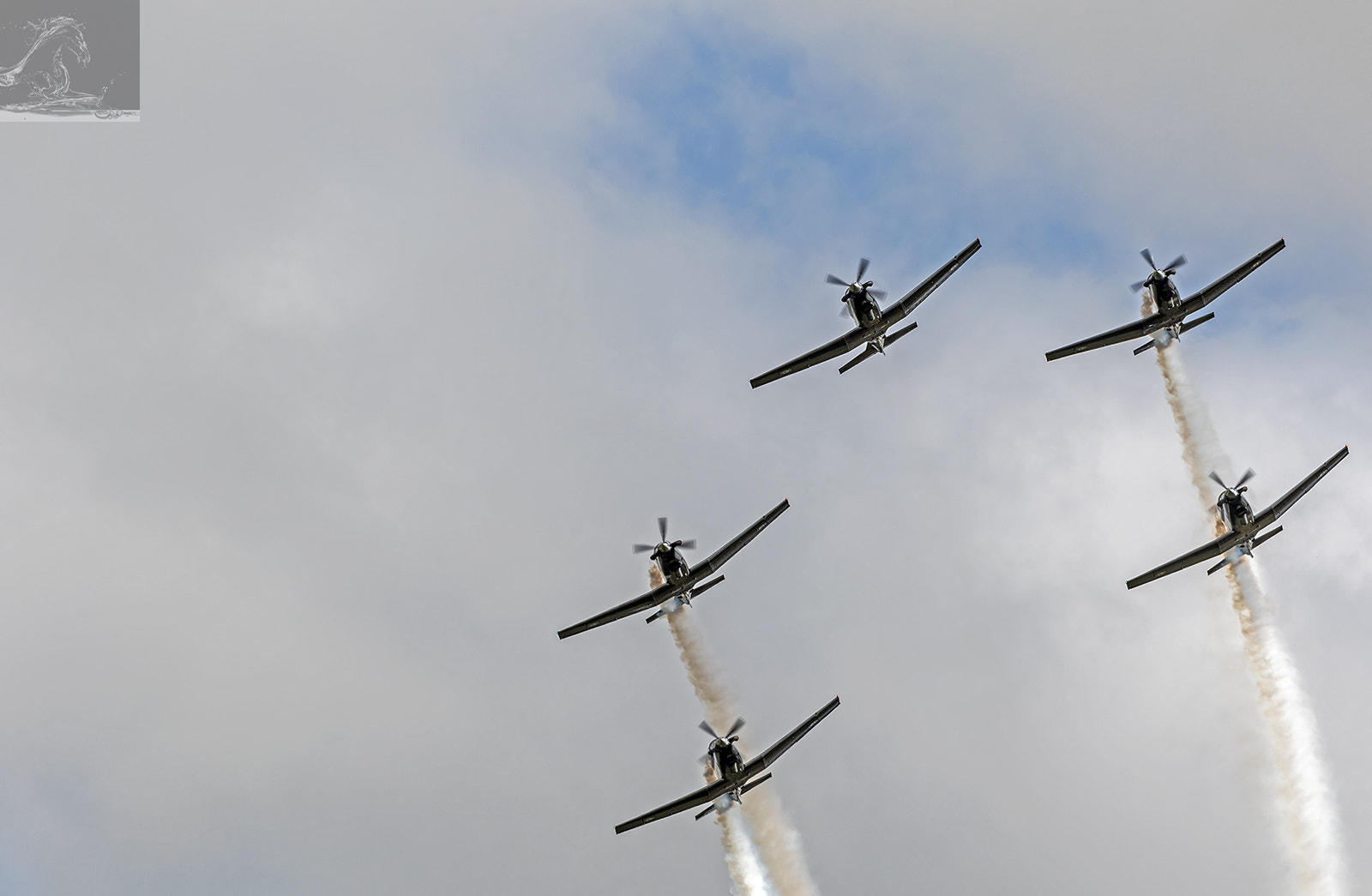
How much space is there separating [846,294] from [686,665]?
29.1m

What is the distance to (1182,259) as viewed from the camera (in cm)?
8388

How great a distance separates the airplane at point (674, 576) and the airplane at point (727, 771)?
8878 mm

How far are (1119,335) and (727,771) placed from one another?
1594 inches

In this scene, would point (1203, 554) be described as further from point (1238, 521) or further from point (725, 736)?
point (725, 736)

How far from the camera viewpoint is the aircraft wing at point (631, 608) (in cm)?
8694

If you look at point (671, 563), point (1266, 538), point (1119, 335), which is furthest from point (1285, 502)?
point (671, 563)

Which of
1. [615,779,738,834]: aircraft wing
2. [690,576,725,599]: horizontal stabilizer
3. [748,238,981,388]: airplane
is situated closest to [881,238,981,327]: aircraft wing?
[748,238,981,388]: airplane

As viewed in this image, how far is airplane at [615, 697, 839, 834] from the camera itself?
87188mm

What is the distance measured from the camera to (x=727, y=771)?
8712 centimetres

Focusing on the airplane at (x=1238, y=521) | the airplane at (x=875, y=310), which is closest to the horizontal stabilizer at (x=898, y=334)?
the airplane at (x=875, y=310)

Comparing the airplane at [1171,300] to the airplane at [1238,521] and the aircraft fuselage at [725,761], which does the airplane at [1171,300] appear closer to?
the airplane at [1238,521]

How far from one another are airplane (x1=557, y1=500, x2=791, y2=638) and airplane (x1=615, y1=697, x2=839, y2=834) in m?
8.88

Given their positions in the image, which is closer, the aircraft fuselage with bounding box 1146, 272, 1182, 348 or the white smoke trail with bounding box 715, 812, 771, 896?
the aircraft fuselage with bounding box 1146, 272, 1182, 348

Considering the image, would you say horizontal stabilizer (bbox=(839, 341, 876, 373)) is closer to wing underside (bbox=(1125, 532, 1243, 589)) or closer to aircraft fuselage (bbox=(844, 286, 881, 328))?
aircraft fuselage (bbox=(844, 286, 881, 328))
